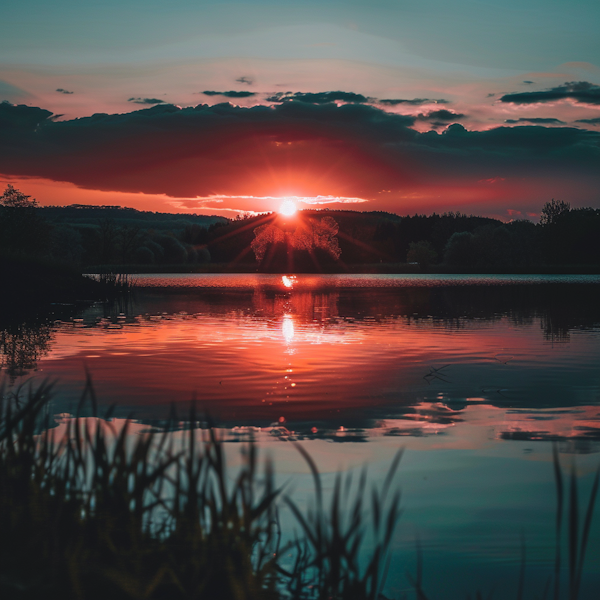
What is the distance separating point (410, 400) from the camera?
488 inches

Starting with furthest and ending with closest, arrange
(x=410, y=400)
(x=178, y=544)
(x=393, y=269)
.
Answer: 1. (x=393, y=269)
2. (x=410, y=400)
3. (x=178, y=544)

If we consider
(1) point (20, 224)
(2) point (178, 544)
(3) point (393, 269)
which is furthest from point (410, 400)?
(3) point (393, 269)

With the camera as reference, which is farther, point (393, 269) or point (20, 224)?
point (393, 269)

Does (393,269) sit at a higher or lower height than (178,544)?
higher

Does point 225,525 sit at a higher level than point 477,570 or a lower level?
higher

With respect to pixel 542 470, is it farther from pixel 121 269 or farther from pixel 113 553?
pixel 121 269

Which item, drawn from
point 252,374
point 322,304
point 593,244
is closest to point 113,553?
point 252,374

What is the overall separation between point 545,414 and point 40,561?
8.75 m

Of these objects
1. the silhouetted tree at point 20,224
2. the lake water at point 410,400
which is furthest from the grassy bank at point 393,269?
the lake water at point 410,400

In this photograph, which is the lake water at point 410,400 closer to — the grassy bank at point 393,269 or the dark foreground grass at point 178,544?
the dark foreground grass at point 178,544

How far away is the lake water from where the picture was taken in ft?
21.0

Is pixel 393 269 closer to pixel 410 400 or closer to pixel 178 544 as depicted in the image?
pixel 410 400

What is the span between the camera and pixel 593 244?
139m

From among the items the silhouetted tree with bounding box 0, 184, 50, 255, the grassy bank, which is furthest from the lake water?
the grassy bank
